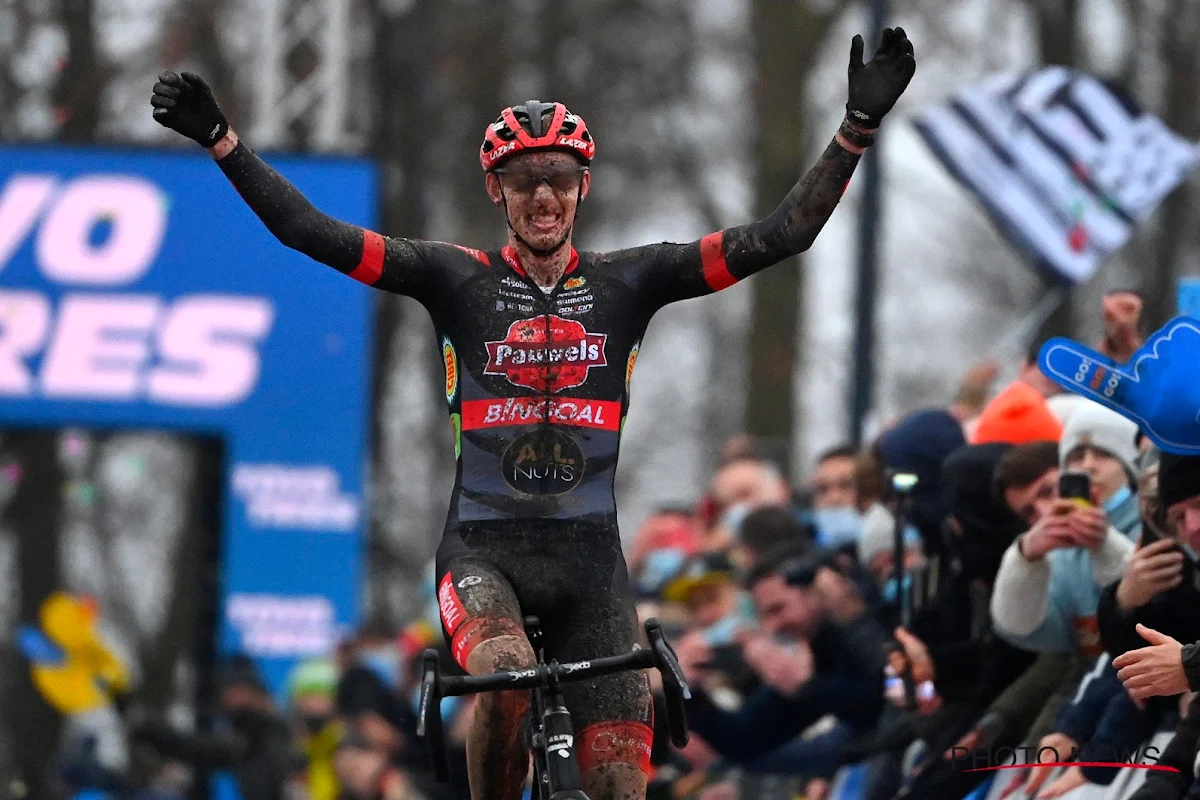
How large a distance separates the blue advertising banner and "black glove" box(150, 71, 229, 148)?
10.1 m

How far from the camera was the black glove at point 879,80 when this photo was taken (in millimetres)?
6910

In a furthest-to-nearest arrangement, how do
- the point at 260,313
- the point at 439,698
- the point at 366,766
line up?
the point at 260,313
the point at 366,766
the point at 439,698

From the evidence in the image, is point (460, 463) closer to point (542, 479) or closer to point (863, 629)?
point (542, 479)

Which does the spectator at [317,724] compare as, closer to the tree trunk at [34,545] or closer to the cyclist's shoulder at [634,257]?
the cyclist's shoulder at [634,257]

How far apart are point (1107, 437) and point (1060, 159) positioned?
596 centimetres

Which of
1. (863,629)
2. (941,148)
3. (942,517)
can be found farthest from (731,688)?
(941,148)

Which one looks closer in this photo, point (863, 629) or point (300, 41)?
point (863, 629)

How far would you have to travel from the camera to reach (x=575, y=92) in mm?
29719

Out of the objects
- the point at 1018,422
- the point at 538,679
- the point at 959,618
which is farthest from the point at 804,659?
the point at 538,679

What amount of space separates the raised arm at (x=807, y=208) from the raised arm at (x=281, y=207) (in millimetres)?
750

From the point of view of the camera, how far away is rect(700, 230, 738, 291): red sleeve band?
7.16 metres

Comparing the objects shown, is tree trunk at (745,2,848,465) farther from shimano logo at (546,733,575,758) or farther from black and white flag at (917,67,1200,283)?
shimano logo at (546,733,575,758)

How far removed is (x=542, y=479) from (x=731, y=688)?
334 cm

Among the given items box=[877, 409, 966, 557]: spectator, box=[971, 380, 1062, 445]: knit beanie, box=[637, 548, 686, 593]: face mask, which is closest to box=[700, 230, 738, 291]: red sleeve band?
box=[971, 380, 1062, 445]: knit beanie
